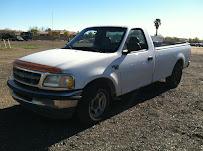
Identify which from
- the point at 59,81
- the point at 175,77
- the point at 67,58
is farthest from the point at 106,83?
the point at 175,77

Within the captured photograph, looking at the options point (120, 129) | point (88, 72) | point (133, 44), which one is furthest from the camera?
point (133, 44)

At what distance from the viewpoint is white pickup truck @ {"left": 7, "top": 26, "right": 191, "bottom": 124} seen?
514 centimetres

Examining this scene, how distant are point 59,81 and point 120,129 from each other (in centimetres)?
143

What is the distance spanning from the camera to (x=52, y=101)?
5.05 m

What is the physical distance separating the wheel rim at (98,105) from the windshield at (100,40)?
3.26ft

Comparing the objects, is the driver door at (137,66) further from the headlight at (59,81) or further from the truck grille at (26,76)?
the truck grille at (26,76)

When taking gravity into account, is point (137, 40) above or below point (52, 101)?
above

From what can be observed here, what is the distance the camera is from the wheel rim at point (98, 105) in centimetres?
567

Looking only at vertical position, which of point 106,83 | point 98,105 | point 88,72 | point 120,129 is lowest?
point 120,129

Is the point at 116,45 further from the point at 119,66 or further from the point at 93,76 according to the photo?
the point at 93,76

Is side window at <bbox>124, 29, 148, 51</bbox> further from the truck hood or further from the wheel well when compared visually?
the wheel well

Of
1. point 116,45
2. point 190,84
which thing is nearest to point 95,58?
point 116,45

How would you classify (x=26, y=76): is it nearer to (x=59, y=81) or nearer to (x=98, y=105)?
(x=59, y=81)

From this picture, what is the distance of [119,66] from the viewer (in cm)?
611
